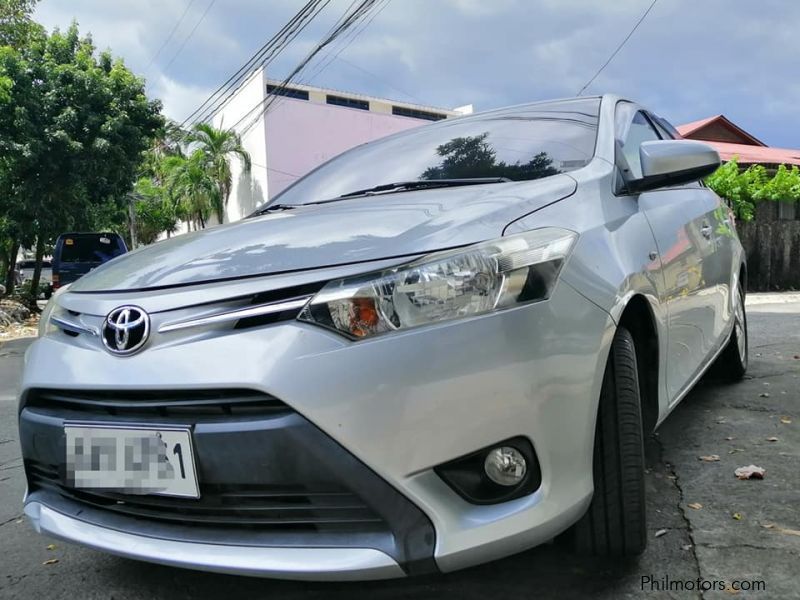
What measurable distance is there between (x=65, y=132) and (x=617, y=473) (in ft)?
40.6

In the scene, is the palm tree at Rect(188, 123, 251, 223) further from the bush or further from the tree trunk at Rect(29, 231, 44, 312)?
the bush

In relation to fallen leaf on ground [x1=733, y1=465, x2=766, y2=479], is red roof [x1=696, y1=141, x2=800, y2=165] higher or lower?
higher

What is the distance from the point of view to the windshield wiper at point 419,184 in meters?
2.21

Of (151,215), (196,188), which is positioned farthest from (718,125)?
(151,215)

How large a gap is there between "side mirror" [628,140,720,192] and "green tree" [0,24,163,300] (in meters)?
11.5

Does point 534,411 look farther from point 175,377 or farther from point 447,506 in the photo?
point 175,377

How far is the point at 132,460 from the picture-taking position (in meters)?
1.54

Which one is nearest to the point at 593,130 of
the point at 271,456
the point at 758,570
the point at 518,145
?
the point at 518,145

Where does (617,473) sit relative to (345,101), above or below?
below

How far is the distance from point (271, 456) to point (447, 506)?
386mm

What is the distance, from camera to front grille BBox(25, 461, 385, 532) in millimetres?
1424

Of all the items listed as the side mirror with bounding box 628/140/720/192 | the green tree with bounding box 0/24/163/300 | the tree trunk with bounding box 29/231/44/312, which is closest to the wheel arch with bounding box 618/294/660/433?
the side mirror with bounding box 628/140/720/192

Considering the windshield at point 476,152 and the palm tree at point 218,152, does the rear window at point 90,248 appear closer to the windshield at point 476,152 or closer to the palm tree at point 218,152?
the windshield at point 476,152

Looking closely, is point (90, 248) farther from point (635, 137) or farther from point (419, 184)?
point (635, 137)
